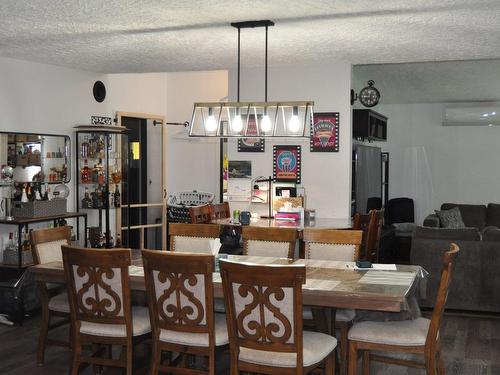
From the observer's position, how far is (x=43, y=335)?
15.3 feet

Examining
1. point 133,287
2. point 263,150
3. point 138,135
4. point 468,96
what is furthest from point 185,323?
point 468,96

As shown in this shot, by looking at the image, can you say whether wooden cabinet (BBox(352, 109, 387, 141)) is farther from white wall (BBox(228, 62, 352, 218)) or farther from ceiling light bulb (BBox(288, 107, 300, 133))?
ceiling light bulb (BBox(288, 107, 300, 133))

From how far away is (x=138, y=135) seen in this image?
921 cm

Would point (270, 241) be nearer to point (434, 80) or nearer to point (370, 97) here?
point (370, 97)

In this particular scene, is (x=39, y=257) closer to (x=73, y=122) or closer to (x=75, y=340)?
(x=75, y=340)

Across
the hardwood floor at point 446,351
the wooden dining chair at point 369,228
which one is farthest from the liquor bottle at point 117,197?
the wooden dining chair at point 369,228

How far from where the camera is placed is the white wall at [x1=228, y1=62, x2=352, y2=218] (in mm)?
7359

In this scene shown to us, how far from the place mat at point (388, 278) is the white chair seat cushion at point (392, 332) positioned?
10.0 inches

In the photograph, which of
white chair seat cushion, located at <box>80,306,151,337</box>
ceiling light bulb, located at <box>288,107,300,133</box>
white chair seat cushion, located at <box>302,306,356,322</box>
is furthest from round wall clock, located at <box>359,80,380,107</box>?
white chair seat cushion, located at <box>80,306,151,337</box>

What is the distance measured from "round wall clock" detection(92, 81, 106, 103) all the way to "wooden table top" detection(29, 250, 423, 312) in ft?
12.2

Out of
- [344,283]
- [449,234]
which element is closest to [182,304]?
[344,283]

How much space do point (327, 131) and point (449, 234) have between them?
183 cm

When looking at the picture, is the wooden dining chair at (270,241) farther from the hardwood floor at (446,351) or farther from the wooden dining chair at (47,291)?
the wooden dining chair at (47,291)

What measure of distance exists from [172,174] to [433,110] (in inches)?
205
